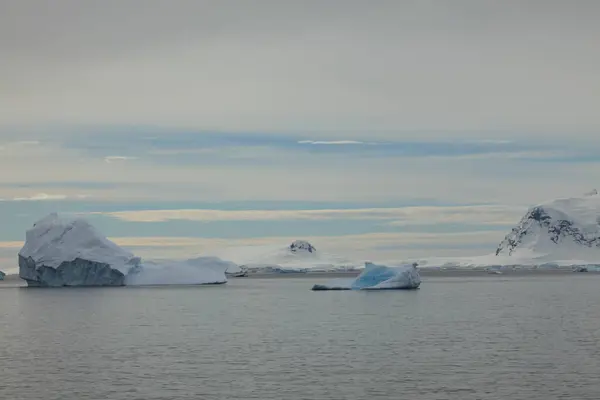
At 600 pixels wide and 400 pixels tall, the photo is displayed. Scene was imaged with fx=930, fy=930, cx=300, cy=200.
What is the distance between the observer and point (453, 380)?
25.1 m

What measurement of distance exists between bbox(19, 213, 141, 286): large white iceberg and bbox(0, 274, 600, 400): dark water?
64.6 ft

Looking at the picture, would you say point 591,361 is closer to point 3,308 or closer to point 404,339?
point 404,339

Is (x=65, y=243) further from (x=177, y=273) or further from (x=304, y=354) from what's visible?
(x=304, y=354)

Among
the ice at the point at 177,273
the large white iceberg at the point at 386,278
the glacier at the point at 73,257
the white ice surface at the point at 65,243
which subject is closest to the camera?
the white ice surface at the point at 65,243

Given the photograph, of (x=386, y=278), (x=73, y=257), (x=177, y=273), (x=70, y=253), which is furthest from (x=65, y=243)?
(x=386, y=278)

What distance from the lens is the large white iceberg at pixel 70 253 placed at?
74.5 m

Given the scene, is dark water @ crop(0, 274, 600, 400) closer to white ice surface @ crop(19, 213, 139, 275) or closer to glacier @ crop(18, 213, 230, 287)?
white ice surface @ crop(19, 213, 139, 275)


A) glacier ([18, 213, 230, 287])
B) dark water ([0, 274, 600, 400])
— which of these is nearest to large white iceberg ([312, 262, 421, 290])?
glacier ([18, 213, 230, 287])

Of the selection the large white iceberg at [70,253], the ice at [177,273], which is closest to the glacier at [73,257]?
the large white iceberg at [70,253]

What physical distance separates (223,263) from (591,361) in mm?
64794

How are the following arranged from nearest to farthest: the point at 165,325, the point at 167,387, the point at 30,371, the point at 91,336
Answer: the point at 167,387 < the point at 30,371 < the point at 91,336 < the point at 165,325

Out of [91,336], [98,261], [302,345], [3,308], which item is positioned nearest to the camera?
[302,345]

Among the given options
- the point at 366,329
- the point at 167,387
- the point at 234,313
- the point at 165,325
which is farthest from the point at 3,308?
the point at 167,387

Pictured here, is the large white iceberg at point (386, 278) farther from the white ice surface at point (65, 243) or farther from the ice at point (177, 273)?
the white ice surface at point (65, 243)
